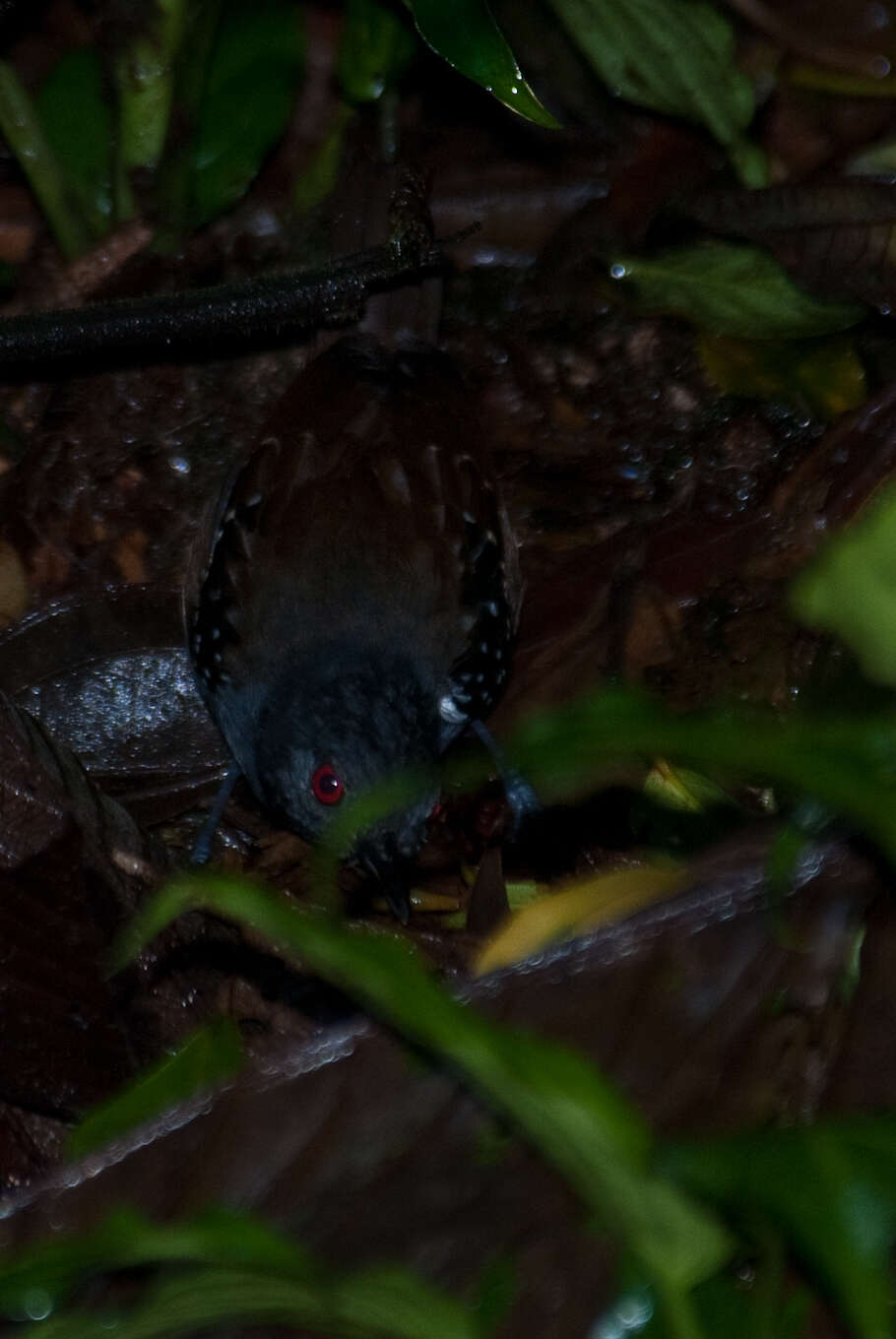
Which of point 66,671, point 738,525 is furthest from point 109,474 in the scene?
point 738,525

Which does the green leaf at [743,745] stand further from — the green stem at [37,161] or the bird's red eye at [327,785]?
the green stem at [37,161]

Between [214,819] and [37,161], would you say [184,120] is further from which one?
[214,819]

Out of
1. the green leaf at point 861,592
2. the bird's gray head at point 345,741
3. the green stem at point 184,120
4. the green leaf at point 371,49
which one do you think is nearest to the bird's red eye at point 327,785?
the bird's gray head at point 345,741

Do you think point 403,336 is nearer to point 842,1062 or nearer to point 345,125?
point 345,125

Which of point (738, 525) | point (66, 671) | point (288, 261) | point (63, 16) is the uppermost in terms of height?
point (63, 16)

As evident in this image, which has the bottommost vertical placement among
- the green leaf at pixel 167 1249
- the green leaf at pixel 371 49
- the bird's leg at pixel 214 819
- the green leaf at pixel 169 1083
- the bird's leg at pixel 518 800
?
the bird's leg at pixel 518 800

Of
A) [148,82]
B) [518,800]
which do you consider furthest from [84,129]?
[518,800]
